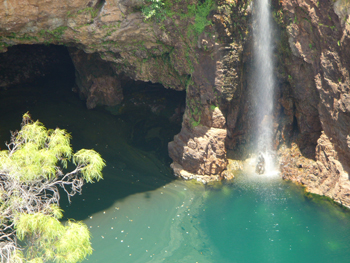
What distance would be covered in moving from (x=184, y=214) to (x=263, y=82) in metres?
8.95

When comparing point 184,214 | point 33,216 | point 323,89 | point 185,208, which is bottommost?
point 184,214

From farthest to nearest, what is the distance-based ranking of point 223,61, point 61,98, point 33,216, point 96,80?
point 61,98 → point 96,80 → point 223,61 → point 33,216

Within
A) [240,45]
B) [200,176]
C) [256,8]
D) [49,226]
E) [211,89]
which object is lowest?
[200,176]

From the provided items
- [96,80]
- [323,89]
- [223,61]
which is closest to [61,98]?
[96,80]

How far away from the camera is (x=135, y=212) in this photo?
1641 cm

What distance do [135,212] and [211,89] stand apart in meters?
7.39

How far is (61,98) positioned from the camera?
2494 cm

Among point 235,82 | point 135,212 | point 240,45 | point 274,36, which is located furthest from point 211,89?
point 135,212

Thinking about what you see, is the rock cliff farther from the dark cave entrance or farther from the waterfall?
the dark cave entrance

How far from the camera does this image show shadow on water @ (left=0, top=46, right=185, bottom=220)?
17.8 meters

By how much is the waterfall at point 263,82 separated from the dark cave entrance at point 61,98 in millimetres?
5447

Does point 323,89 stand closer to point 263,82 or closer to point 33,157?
point 263,82

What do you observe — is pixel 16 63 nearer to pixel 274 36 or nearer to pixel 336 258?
pixel 274 36

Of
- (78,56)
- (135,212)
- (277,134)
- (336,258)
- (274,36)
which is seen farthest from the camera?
(78,56)
